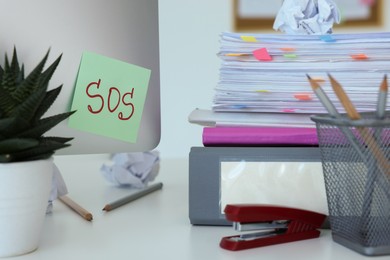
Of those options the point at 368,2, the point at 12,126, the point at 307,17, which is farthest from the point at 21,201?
the point at 368,2

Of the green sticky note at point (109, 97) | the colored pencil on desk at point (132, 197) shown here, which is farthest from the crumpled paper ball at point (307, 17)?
the colored pencil on desk at point (132, 197)

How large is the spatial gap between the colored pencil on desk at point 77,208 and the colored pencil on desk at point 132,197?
43mm

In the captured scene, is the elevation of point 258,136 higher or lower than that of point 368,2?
lower

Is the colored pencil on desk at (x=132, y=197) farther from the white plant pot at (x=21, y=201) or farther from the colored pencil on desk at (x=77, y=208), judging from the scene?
the white plant pot at (x=21, y=201)

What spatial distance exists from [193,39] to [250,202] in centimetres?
259

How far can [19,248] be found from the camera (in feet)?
2.20

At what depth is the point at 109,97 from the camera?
885 millimetres

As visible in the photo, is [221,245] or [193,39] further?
[193,39]

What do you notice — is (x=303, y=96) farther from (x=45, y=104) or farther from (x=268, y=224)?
(x=45, y=104)

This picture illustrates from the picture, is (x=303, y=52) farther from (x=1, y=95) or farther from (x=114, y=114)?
(x=1, y=95)

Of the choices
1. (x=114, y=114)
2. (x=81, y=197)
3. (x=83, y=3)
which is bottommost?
(x=81, y=197)

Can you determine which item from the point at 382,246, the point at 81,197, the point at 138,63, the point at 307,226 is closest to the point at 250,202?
the point at 307,226

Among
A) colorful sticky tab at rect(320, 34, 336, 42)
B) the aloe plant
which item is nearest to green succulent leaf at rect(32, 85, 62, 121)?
the aloe plant

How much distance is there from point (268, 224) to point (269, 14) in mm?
2606
